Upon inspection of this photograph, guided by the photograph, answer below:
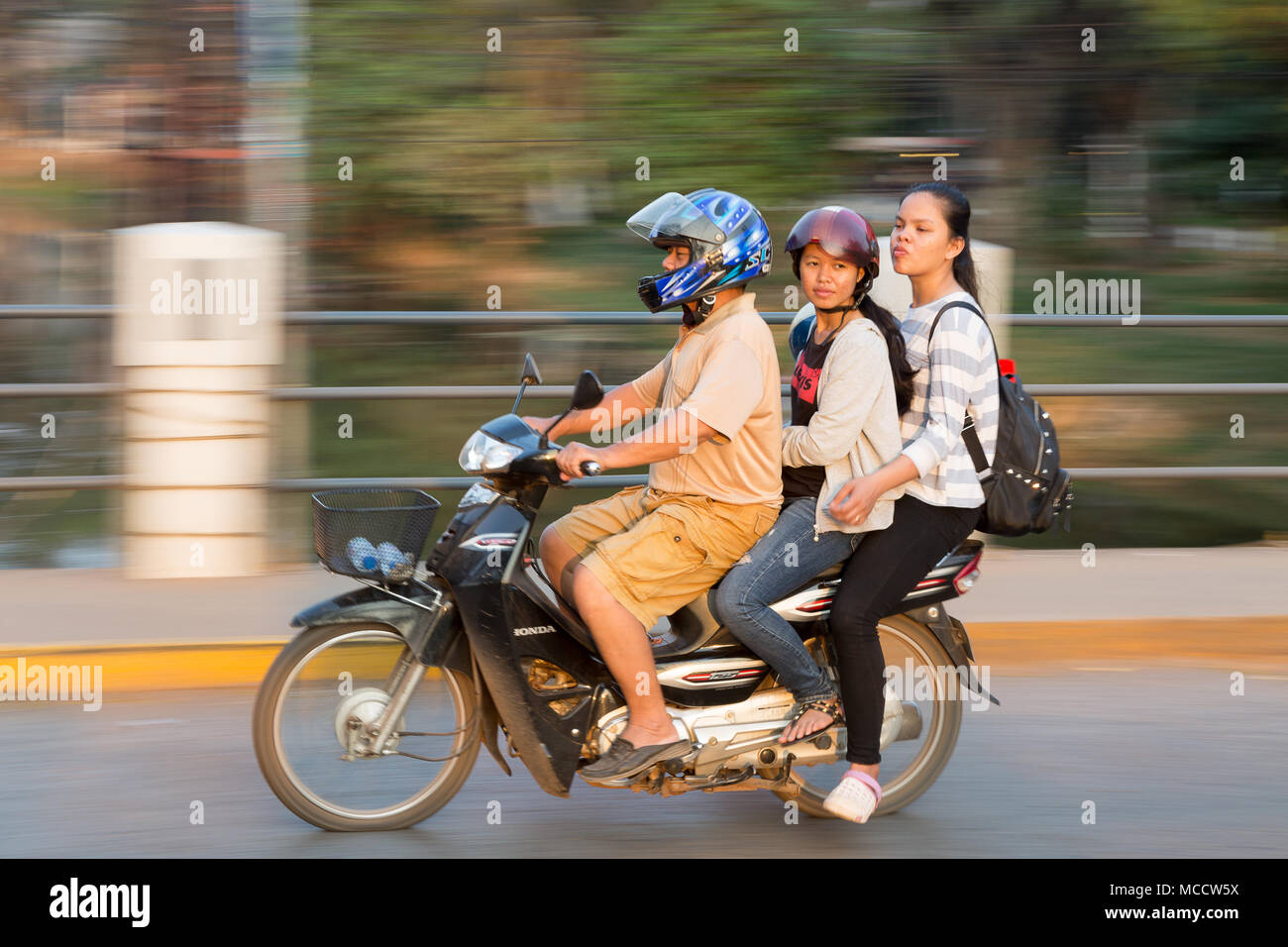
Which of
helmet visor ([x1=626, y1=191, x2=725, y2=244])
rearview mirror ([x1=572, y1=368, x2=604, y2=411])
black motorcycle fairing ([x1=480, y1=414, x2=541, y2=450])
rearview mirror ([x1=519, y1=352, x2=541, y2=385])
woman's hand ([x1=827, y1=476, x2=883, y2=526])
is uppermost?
helmet visor ([x1=626, y1=191, x2=725, y2=244])

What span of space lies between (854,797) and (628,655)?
31.3 inches

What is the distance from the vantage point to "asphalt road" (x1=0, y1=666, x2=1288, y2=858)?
13.9 ft

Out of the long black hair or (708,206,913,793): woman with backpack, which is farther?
the long black hair

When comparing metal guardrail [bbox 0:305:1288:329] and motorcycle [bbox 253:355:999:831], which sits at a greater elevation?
metal guardrail [bbox 0:305:1288:329]

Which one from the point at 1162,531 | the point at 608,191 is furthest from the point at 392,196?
the point at 1162,531

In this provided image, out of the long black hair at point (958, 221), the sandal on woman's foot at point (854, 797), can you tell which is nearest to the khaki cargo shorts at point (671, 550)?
the sandal on woman's foot at point (854, 797)

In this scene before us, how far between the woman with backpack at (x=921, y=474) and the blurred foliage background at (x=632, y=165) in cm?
411

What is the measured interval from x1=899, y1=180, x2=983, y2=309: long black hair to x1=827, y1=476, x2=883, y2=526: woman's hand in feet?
2.20

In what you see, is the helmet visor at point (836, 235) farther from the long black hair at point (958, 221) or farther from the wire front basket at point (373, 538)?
the wire front basket at point (373, 538)

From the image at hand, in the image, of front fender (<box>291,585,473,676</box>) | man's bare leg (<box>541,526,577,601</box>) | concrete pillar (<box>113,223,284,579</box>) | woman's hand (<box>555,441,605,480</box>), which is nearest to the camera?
woman's hand (<box>555,441,605,480</box>)

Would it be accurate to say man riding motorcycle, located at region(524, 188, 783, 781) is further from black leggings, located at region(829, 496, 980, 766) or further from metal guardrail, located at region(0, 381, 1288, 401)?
metal guardrail, located at region(0, 381, 1288, 401)

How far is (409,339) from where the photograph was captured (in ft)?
27.4

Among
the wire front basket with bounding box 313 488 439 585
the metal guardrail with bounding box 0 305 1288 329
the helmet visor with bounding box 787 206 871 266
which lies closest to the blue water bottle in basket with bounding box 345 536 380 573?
the wire front basket with bounding box 313 488 439 585

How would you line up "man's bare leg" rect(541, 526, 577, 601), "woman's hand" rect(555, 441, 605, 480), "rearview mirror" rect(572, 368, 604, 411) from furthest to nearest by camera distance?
"man's bare leg" rect(541, 526, 577, 601)
"woman's hand" rect(555, 441, 605, 480)
"rearview mirror" rect(572, 368, 604, 411)
